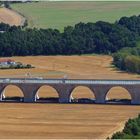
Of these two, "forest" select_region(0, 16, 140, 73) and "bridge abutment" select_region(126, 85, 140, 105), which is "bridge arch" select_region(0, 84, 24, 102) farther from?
"forest" select_region(0, 16, 140, 73)

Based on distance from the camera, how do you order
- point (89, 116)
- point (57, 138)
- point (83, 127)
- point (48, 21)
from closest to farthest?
point (57, 138) → point (83, 127) → point (89, 116) → point (48, 21)

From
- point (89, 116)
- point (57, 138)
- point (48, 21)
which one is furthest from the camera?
point (48, 21)

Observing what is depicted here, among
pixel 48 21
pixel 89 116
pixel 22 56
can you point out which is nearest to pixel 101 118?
pixel 89 116

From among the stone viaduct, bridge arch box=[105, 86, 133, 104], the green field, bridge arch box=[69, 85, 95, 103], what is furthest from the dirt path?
the stone viaduct

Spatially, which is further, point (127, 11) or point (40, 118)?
point (127, 11)

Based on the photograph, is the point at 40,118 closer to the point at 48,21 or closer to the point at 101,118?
the point at 101,118

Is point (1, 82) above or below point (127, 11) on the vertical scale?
below

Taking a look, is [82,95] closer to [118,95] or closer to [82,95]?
[82,95]
